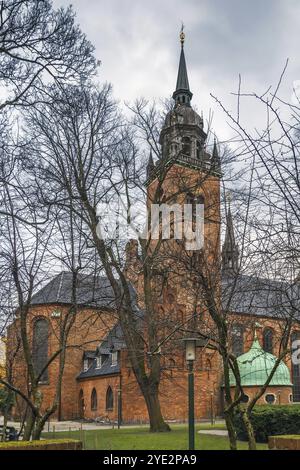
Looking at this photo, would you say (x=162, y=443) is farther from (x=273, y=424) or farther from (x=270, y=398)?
(x=270, y=398)

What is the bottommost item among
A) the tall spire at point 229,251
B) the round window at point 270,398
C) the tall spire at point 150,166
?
the round window at point 270,398

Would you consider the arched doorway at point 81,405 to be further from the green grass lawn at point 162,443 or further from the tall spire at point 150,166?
the tall spire at point 150,166

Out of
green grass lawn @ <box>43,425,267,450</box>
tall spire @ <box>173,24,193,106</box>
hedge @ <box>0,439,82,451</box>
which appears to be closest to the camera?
hedge @ <box>0,439,82,451</box>

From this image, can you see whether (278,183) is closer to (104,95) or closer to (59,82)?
(59,82)

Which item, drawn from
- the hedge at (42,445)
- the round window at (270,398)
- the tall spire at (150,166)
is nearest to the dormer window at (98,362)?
the round window at (270,398)

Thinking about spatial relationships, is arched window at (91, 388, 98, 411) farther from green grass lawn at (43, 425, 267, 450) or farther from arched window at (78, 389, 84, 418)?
green grass lawn at (43, 425, 267, 450)

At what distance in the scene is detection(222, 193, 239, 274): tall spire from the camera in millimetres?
10823

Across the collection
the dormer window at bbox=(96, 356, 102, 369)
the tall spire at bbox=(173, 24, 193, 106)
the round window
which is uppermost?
the tall spire at bbox=(173, 24, 193, 106)

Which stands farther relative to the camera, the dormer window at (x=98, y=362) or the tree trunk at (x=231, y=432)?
the dormer window at (x=98, y=362)

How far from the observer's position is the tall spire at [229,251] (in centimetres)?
1082

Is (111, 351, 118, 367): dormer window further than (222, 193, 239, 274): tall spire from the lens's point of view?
Yes

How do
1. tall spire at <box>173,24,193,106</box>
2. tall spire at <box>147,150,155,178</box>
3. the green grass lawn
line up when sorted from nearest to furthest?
the green grass lawn → tall spire at <box>147,150,155,178</box> → tall spire at <box>173,24,193,106</box>

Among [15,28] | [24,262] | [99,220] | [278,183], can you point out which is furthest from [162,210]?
[278,183]

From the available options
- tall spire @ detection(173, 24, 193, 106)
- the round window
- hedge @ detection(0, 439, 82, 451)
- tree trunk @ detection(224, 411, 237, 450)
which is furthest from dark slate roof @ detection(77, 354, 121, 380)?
hedge @ detection(0, 439, 82, 451)
